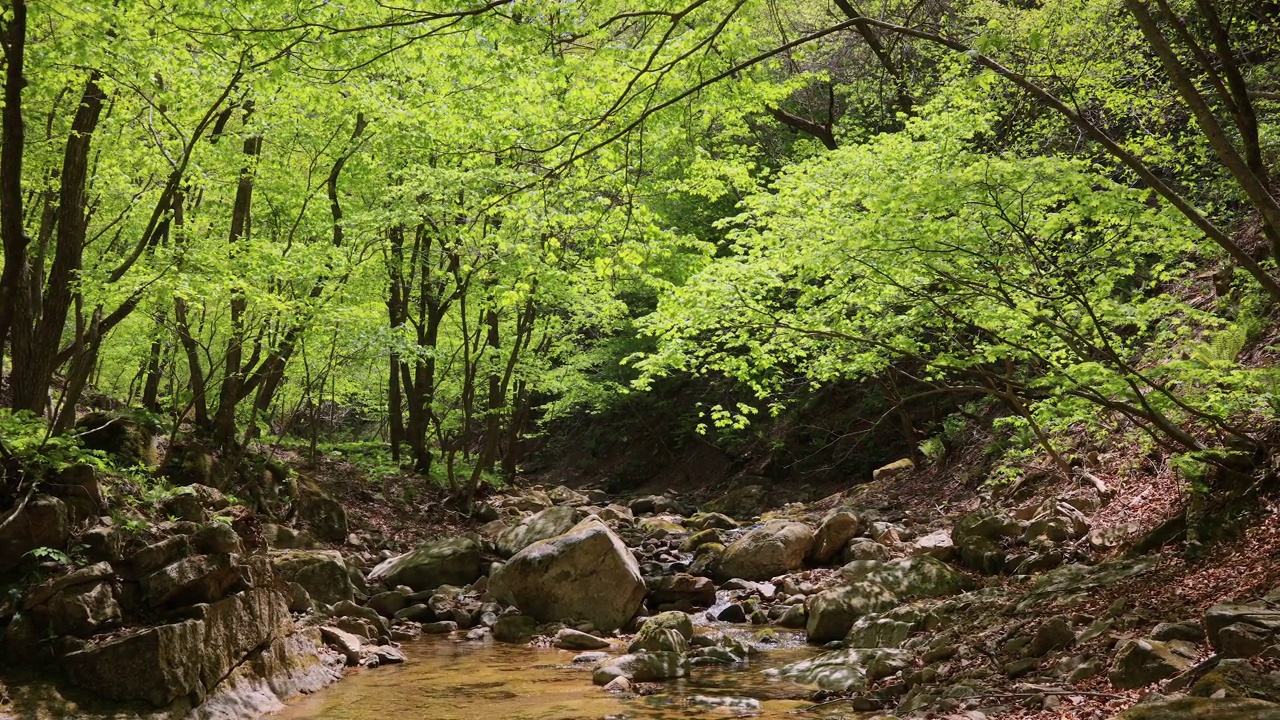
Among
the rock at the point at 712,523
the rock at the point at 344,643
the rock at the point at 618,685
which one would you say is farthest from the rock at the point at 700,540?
the rock at the point at 344,643

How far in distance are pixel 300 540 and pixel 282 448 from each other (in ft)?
29.5

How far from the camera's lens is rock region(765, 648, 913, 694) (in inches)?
286

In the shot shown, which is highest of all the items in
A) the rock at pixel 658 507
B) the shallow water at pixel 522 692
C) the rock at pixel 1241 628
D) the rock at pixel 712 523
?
the rock at pixel 658 507

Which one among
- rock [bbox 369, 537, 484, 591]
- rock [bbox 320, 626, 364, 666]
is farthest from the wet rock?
rock [bbox 369, 537, 484, 591]

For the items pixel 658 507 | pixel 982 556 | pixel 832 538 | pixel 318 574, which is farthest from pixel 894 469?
pixel 318 574

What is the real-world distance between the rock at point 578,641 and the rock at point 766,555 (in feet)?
12.1

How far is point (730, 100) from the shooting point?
8.28 m

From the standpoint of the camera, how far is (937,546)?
38.9ft

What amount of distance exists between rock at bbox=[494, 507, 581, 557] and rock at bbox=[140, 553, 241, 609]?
656 cm

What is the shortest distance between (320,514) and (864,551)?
9.10 m

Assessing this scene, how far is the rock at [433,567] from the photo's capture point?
12.5 m

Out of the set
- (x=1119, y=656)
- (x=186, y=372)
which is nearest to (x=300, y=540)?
(x=1119, y=656)

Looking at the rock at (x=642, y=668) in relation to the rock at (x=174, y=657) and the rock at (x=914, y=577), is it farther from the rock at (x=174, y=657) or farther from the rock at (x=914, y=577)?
the rock at (x=174, y=657)

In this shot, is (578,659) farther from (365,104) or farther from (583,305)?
(583,305)
